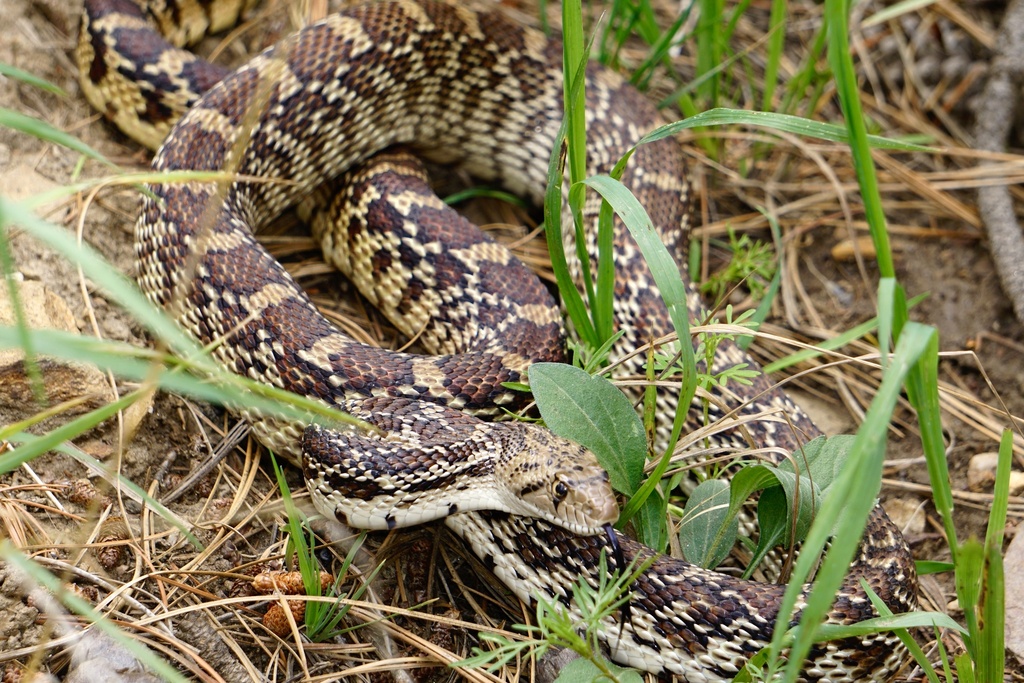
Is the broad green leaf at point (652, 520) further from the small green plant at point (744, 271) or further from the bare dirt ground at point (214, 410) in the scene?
the small green plant at point (744, 271)

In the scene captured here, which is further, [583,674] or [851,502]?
[583,674]

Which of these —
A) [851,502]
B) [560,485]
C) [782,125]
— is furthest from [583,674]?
[782,125]

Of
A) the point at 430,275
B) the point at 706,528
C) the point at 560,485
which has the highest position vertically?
the point at 430,275

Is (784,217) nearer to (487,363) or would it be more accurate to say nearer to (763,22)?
(763,22)

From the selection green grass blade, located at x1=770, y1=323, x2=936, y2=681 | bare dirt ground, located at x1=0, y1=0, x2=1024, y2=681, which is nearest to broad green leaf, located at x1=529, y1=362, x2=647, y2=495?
bare dirt ground, located at x1=0, y1=0, x2=1024, y2=681

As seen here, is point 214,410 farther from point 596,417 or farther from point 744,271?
point 744,271

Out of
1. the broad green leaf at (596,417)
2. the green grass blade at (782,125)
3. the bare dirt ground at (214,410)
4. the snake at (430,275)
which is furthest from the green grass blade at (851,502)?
the bare dirt ground at (214,410)

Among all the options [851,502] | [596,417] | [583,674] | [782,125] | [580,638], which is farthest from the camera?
[596,417]
